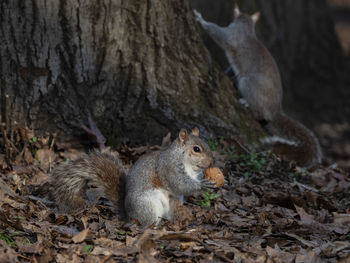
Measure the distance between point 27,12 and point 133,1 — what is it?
0.98 meters

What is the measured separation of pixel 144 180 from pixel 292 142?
2.71 m

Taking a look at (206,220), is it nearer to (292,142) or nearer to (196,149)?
(196,149)

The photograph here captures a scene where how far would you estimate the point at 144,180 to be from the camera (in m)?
3.56

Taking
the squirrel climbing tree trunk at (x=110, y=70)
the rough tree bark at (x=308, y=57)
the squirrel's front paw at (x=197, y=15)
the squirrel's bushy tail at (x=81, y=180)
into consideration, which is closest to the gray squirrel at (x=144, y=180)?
the squirrel's bushy tail at (x=81, y=180)

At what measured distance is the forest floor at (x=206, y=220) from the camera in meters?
2.85

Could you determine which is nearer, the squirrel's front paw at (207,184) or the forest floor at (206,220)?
the forest floor at (206,220)

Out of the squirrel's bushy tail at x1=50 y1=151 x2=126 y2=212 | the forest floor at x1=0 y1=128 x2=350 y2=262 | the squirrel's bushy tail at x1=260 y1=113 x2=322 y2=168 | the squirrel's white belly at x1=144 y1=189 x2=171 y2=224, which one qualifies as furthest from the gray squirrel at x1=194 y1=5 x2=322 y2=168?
the squirrel's bushy tail at x1=50 y1=151 x2=126 y2=212

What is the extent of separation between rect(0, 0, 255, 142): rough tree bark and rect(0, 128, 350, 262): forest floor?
0.95 feet

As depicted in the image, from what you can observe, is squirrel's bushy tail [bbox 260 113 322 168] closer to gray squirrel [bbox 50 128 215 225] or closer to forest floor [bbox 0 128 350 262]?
forest floor [bbox 0 128 350 262]

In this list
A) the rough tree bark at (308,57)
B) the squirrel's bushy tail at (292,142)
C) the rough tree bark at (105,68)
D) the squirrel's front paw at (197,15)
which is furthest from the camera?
the rough tree bark at (308,57)

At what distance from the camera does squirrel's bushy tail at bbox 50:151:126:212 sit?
358 centimetres

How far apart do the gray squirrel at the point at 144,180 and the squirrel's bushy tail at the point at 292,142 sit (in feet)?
6.16

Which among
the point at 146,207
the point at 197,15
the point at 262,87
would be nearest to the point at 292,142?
the point at 262,87

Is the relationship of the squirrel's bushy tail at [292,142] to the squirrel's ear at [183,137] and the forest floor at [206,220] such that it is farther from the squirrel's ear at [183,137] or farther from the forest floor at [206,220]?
the squirrel's ear at [183,137]
